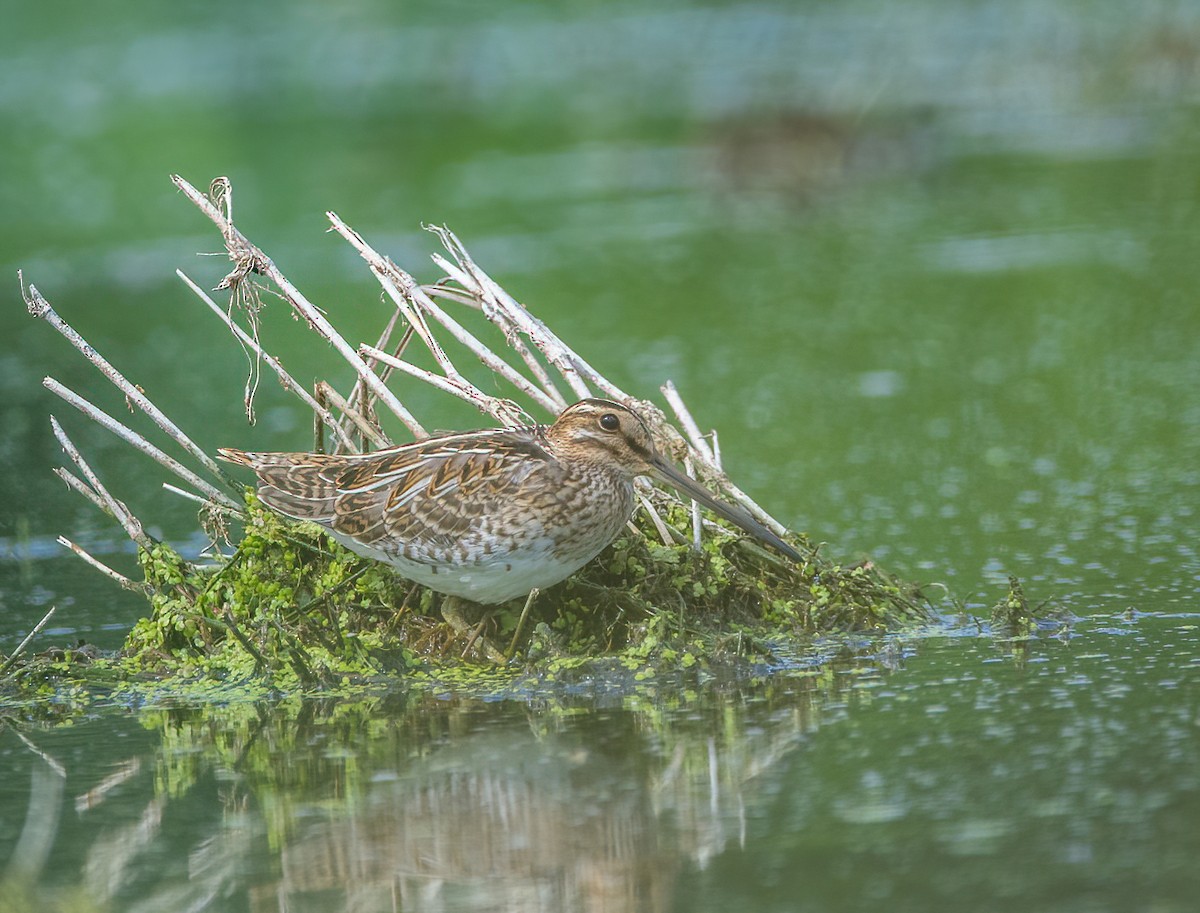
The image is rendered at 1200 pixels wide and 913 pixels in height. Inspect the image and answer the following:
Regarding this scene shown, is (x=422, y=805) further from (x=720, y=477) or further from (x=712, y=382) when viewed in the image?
Result: (x=712, y=382)

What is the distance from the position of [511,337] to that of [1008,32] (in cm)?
1722

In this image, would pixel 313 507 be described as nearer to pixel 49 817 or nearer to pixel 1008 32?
pixel 49 817

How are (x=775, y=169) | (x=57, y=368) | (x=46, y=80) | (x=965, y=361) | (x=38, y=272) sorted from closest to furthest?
(x=965, y=361)
(x=57, y=368)
(x=38, y=272)
(x=775, y=169)
(x=46, y=80)

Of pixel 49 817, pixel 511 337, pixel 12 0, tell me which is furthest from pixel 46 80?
pixel 49 817

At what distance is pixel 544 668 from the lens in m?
5.85

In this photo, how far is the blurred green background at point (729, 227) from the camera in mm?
8547

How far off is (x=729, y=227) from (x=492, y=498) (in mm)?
9937

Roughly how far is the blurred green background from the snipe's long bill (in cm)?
145

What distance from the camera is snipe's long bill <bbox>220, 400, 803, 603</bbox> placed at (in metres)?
5.72

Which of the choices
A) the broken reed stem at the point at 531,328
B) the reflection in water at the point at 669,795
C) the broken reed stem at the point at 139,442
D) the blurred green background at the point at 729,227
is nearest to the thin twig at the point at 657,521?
the broken reed stem at the point at 531,328

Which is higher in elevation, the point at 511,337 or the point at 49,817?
the point at 511,337

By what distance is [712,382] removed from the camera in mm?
10711

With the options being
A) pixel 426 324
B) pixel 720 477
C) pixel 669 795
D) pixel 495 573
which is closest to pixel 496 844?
pixel 669 795

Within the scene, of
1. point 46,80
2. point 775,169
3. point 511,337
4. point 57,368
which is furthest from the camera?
point 46,80
